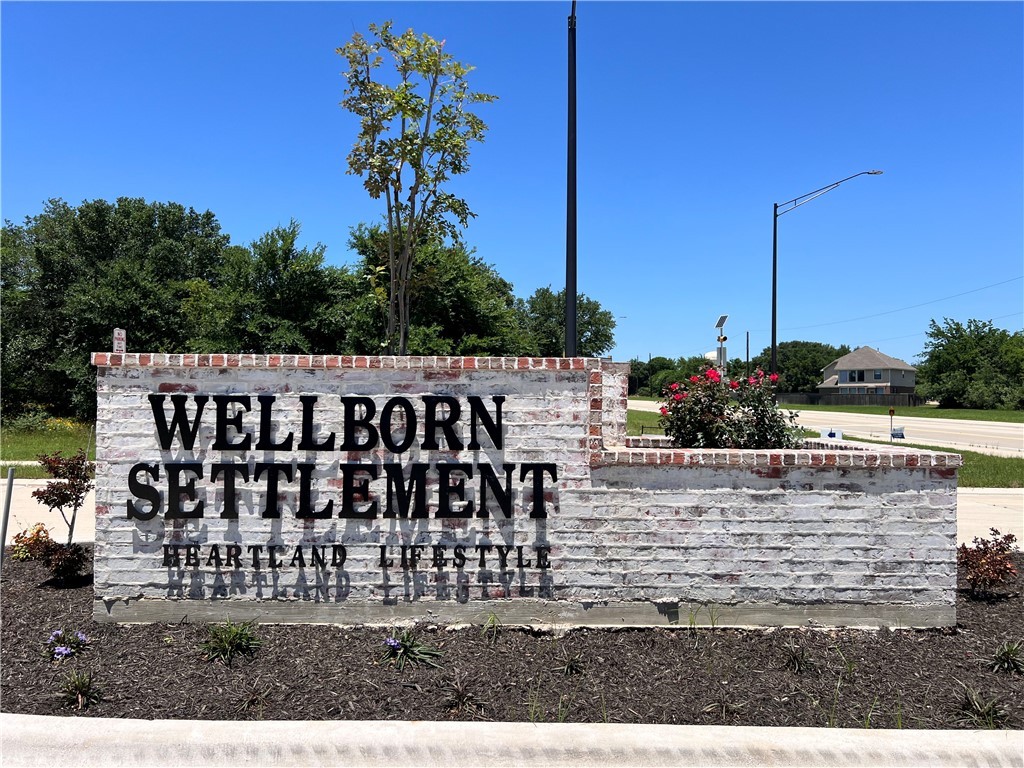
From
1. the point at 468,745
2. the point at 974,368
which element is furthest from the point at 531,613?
the point at 974,368

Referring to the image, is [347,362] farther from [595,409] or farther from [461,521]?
[595,409]

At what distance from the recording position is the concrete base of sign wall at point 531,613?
5.19 metres

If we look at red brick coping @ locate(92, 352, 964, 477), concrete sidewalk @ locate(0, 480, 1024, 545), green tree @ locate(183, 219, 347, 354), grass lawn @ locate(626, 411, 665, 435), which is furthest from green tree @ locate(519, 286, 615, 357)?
red brick coping @ locate(92, 352, 964, 477)

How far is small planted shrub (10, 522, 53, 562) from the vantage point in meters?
6.23

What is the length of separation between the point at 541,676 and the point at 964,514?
9490mm

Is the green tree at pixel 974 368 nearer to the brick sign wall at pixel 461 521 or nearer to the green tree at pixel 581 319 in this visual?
the green tree at pixel 581 319

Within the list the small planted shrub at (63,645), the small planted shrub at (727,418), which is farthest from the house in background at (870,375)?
the small planted shrub at (63,645)

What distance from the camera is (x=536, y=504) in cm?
526

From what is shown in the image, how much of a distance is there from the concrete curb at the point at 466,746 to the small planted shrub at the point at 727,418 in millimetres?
2936

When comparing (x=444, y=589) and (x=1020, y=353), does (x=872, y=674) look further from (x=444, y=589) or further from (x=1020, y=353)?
(x=1020, y=353)

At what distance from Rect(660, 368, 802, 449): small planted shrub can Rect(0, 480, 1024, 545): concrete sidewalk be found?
128 inches

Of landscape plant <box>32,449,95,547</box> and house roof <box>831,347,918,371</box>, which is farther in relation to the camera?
house roof <box>831,347,918,371</box>

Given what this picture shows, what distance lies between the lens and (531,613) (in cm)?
521

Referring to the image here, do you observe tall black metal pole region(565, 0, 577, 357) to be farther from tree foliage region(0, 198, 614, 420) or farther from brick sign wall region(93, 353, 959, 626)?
brick sign wall region(93, 353, 959, 626)
